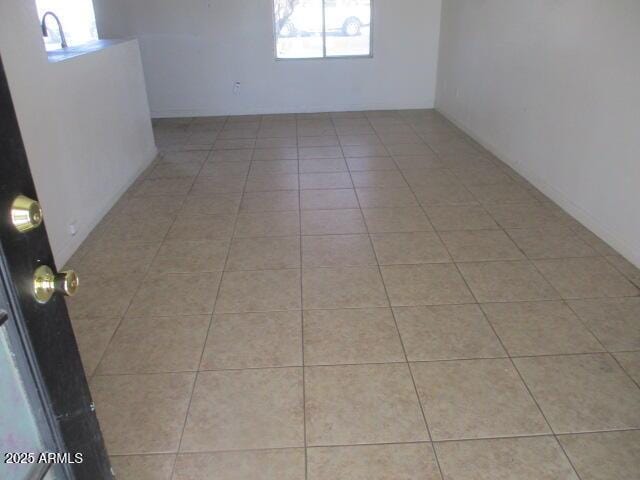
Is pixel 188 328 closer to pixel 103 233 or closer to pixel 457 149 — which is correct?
pixel 103 233

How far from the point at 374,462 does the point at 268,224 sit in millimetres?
2002

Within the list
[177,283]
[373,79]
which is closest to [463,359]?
[177,283]

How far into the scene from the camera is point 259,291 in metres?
2.60

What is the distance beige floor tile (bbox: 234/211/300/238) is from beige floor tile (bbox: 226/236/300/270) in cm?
8

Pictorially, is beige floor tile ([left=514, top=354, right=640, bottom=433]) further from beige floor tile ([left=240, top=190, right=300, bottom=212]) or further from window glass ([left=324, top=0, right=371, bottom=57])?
window glass ([left=324, top=0, right=371, bottom=57])

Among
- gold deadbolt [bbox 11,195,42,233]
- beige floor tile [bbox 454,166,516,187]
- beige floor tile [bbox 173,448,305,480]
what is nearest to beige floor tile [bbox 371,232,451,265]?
beige floor tile [bbox 454,166,516,187]

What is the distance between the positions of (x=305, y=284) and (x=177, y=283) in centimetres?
69

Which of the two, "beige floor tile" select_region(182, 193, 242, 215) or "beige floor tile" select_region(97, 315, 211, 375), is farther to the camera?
"beige floor tile" select_region(182, 193, 242, 215)

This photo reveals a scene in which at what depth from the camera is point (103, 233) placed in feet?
10.9

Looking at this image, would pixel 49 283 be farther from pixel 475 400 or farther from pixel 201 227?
pixel 201 227

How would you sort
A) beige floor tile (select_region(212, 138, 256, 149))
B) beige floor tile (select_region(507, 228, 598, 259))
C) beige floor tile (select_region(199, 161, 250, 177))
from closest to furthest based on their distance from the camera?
1. beige floor tile (select_region(507, 228, 598, 259))
2. beige floor tile (select_region(199, 161, 250, 177))
3. beige floor tile (select_region(212, 138, 256, 149))

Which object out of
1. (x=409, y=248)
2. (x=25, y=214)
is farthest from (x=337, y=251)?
(x=25, y=214)

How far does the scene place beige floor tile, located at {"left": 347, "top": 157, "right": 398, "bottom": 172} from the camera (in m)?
4.42

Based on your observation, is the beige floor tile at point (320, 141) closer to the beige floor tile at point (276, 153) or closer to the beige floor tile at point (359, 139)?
the beige floor tile at point (359, 139)
